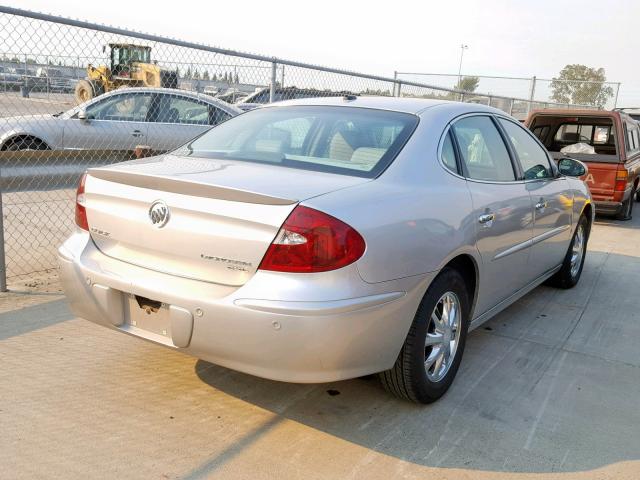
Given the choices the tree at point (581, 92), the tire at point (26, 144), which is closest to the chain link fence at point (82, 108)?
the tire at point (26, 144)

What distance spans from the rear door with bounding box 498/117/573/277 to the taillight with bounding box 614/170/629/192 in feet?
14.7

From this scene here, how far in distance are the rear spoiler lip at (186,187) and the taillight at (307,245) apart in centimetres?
10

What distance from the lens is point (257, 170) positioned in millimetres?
2955

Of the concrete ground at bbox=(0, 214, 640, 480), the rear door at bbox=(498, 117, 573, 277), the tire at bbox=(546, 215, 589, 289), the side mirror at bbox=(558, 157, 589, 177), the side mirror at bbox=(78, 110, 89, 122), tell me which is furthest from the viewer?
the side mirror at bbox=(78, 110, 89, 122)

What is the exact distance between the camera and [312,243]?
2.44 meters

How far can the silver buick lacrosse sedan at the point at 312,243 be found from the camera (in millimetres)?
2469

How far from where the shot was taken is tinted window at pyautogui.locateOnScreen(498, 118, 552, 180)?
14.2 ft

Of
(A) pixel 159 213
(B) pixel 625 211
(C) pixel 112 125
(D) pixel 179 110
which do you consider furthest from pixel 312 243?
(B) pixel 625 211

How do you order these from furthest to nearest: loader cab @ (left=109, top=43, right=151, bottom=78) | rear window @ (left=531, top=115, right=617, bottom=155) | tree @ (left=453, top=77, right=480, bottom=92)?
tree @ (left=453, top=77, right=480, bottom=92), rear window @ (left=531, top=115, right=617, bottom=155), loader cab @ (left=109, top=43, right=151, bottom=78)

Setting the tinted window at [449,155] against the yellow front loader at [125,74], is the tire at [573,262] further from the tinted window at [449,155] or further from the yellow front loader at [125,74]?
the yellow front loader at [125,74]

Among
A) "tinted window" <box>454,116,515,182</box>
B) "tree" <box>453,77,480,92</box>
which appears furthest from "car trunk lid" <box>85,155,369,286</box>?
"tree" <box>453,77,480,92</box>

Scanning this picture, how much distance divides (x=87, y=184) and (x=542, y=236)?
10.5 feet

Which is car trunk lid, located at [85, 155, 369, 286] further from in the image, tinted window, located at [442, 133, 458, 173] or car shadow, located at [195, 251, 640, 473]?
car shadow, located at [195, 251, 640, 473]

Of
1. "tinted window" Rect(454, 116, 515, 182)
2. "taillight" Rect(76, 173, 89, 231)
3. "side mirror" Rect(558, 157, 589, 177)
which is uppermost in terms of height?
"tinted window" Rect(454, 116, 515, 182)
